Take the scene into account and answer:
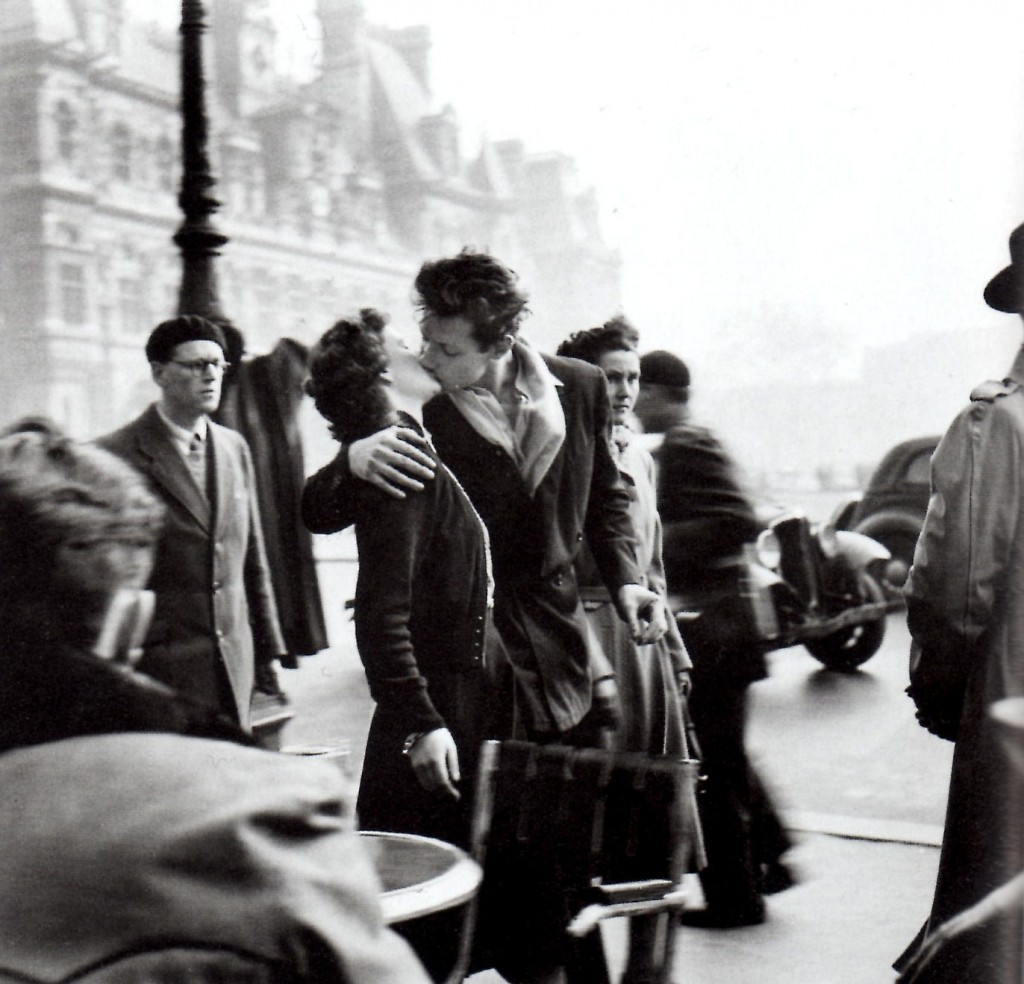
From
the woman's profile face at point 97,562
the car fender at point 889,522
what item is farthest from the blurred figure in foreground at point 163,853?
the car fender at point 889,522

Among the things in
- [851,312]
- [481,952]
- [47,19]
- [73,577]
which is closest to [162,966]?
[73,577]

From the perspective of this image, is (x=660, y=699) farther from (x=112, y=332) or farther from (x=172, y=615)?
(x=112, y=332)

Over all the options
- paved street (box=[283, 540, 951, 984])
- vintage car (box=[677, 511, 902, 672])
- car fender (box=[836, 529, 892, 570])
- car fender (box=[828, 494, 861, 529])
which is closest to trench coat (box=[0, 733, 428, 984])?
paved street (box=[283, 540, 951, 984])

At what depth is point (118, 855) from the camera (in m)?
1.24

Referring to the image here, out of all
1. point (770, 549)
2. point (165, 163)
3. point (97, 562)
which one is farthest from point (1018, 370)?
point (770, 549)

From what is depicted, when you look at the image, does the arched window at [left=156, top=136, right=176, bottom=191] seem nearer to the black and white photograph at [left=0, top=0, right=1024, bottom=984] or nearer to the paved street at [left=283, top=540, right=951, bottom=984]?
the black and white photograph at [left=0, top=0, right=1024, bottom=984]

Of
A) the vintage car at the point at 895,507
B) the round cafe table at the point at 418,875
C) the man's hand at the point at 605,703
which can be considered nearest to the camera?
the round cafe table at the point at 418,875

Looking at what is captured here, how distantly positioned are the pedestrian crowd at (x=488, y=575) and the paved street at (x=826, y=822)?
128 millimetres

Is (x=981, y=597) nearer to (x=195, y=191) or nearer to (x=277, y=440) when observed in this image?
(x=277, y=440)

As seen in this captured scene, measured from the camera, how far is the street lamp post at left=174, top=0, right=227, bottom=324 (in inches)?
130

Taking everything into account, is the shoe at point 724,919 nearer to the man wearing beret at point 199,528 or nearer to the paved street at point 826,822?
the paved street at point 826,822

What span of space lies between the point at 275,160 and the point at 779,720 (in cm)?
432

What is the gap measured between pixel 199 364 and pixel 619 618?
124 cm

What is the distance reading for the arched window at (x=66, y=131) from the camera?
3.22 metres
